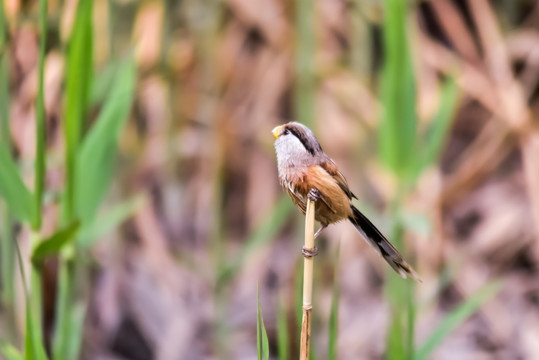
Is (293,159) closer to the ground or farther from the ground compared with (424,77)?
closer to the ground

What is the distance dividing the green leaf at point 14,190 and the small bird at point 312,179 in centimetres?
32

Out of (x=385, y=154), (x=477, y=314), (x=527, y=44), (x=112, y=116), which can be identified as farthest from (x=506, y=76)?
(x=112, y=116)

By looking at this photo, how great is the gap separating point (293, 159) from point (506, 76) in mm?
1357

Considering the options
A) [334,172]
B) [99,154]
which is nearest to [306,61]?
[99,154]

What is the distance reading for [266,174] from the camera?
171cm

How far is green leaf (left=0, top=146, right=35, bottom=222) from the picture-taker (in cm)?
69

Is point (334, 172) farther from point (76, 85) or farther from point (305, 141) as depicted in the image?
point (76, 85)

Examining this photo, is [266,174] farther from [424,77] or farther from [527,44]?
[527,44]

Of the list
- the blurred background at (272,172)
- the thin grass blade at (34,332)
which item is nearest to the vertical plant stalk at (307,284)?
the thin grass blade at (34,332)

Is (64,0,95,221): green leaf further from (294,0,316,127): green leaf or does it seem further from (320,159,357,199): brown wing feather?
(294,0,316,127): green leaf

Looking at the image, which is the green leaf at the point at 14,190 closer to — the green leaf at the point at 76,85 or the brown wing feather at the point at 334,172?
the green leaf at the point at 76,85

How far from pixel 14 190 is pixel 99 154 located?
0.42 feet

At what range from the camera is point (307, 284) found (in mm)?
505

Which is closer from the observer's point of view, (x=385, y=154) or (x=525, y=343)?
(x=385, y=154)
